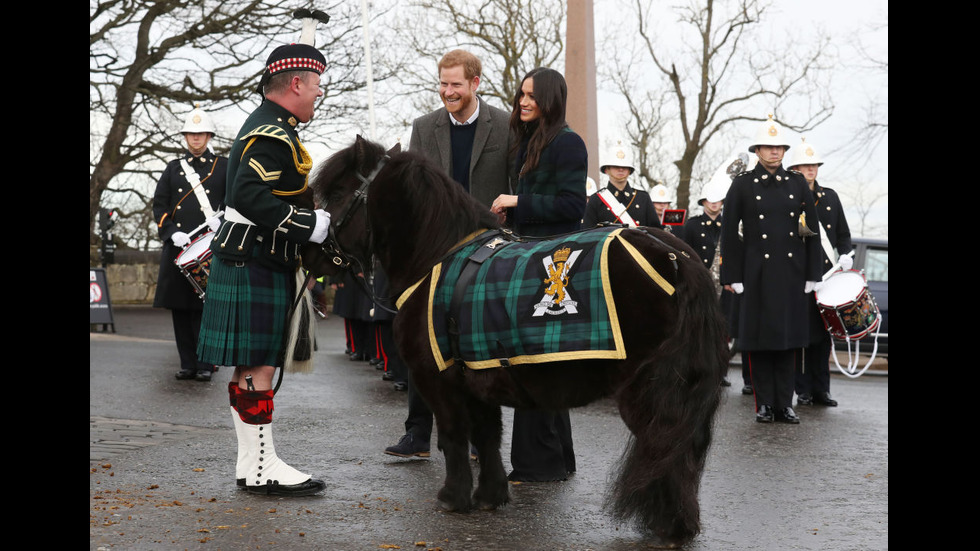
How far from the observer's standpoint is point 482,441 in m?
4.97

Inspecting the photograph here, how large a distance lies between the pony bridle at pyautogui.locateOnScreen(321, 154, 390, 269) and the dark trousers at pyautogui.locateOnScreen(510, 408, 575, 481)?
1.37 m

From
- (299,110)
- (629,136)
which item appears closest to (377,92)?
(629,136)

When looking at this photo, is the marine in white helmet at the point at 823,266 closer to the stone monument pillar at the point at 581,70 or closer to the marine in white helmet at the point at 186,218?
the stone monument pillar at the point at 581,70

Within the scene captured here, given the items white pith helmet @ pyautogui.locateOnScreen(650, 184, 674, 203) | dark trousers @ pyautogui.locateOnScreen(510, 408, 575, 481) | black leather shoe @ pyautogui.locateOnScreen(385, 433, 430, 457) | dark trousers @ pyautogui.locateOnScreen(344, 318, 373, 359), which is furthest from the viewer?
white pith helmet @ pyautogui.locateOnScreen(650, 184, 674, 203)

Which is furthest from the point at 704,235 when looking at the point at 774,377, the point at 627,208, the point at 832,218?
the point at 774,377

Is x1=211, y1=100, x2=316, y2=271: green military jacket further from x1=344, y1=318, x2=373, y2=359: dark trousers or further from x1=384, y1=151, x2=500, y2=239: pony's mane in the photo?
x1=344, y1=318, x2=373, y2=359: dark trousers

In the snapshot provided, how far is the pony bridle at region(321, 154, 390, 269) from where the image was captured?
4.94 meters

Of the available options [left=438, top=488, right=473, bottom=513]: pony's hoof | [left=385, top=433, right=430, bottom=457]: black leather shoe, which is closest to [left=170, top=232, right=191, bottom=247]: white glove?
[left=385, top=433, right=430, bottom=457]: black leather shoe

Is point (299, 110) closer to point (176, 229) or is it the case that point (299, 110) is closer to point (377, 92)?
point (176, 229)

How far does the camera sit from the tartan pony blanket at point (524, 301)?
13.9 feet

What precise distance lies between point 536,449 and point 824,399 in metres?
5.43

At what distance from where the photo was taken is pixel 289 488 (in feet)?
17.0

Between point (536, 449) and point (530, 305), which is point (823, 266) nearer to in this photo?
point (536, 449)
